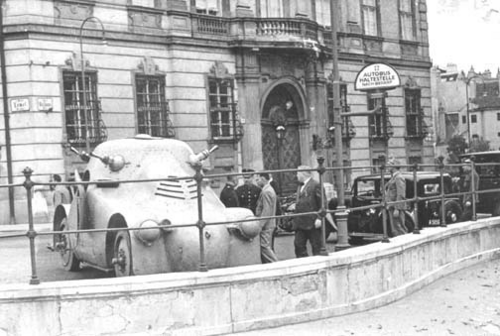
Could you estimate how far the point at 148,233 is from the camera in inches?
362

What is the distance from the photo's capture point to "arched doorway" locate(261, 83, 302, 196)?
3028 cm

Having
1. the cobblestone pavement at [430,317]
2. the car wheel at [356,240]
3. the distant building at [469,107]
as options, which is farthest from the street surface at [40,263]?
the distant building at [469,107]

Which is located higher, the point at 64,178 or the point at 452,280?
the point at 64,178

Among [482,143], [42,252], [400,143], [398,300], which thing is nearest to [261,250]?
[398,300]

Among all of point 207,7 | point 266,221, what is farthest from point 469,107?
point 266,221

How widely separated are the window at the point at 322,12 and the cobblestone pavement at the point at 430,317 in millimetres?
22933

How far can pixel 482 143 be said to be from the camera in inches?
2886

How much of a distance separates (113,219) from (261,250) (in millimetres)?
2292

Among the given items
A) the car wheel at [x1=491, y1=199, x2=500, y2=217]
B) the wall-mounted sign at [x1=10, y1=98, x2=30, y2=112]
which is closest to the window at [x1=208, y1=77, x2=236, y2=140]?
the wall-mounted sign at [x1=10, y1=98, x2=30, y2=112]

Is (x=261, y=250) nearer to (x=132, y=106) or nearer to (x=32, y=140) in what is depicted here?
(x=32, y=140)

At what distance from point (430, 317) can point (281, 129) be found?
21084mm

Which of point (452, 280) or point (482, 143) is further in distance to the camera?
point (482, 143)

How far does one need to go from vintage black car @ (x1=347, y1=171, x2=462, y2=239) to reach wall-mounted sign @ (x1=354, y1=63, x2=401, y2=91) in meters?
1.97

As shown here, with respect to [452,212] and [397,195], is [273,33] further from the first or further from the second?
[397,195]
